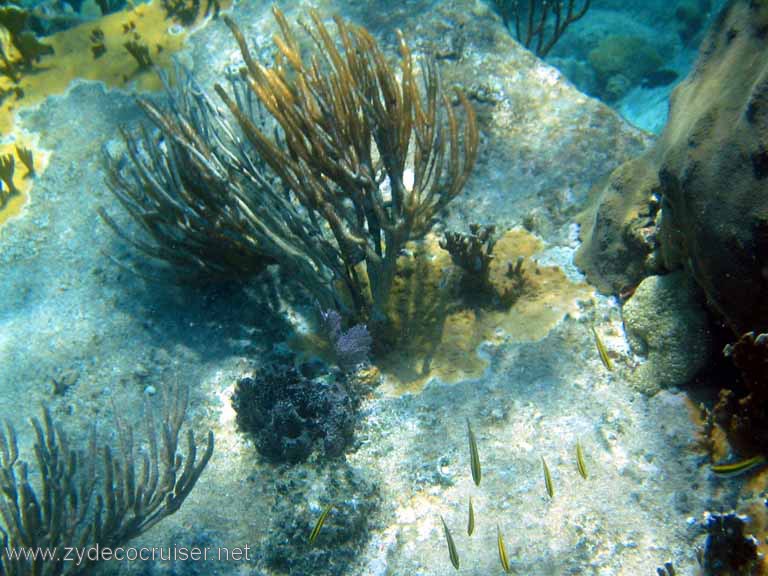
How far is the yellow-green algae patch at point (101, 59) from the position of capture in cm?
621

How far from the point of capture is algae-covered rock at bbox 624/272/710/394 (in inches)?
133

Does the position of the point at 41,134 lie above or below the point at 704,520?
above

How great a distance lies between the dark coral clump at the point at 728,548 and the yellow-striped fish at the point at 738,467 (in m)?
0.28

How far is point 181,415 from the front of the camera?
3473 mm

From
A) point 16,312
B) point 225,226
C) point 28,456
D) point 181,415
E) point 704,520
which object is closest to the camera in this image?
point 704,520

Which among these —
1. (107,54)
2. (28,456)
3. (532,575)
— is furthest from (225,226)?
(107,54)

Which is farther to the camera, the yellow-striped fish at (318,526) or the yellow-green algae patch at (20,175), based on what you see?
the yellow-green algae patch at (20,175)

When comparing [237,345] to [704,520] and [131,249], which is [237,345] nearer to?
[131,249]

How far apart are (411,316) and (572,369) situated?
4.67 ft

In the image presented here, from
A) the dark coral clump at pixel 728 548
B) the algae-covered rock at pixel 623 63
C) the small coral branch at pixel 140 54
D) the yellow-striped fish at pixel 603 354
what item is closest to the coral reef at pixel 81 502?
the yellow-striped fish at pixel 603 354

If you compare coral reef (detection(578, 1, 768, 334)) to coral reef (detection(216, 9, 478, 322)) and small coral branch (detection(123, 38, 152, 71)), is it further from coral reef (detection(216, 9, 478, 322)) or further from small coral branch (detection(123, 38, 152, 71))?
small coral branch (detection(123, 38, 152, 71))

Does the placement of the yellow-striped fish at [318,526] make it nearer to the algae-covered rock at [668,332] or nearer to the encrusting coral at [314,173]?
the encrusting coral at [314,173]

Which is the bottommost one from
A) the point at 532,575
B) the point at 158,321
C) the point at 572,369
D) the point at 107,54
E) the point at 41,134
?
the point at 532,575

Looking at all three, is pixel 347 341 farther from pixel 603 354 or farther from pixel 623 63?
pixel 623 63
